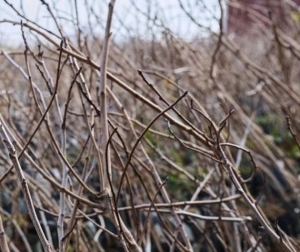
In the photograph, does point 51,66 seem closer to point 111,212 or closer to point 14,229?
point 14,229

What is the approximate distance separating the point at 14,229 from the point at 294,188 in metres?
1.86

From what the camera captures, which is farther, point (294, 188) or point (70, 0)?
point (294, 188)

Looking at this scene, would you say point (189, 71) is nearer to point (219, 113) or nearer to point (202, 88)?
point (202, 88)

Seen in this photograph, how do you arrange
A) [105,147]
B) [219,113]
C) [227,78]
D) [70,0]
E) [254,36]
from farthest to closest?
[254,36] < [227,78] < [219,113] < [70,0] < [105,147]

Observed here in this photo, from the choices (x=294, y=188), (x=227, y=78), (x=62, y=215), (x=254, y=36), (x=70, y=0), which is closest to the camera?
(x=62, y=215)

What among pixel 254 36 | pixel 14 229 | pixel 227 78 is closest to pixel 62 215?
pixel 14 229

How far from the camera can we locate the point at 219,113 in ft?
14.7

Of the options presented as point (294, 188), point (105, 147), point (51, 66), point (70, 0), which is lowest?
point (294, 188)

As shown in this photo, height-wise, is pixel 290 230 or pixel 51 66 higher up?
pixel 51 66

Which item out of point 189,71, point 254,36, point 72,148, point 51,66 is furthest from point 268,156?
point 254,36

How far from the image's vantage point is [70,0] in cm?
257

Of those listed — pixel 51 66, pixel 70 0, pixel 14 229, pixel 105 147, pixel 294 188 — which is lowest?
pixel 14 229

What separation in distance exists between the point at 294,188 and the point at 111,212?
2.62 m

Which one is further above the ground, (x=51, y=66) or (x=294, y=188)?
(x=51, y=66)
